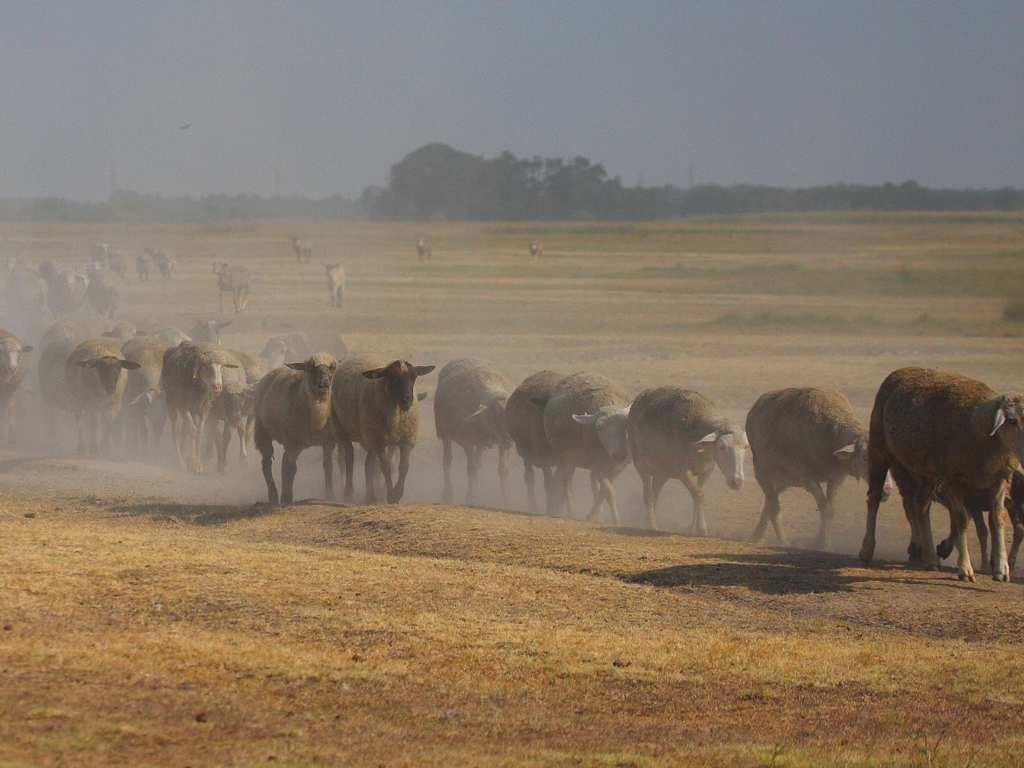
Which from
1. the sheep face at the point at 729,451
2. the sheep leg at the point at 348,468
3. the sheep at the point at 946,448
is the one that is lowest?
the sheep leg at the point at 348,468

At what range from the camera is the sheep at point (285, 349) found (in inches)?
1113

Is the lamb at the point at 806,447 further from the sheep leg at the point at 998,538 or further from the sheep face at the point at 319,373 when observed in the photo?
the sheep face at the point at 319,373

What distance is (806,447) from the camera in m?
17.6

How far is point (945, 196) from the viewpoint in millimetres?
164750

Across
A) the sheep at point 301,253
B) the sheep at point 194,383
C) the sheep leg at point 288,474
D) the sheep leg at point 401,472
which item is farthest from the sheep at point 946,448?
the sheep at point 301,253

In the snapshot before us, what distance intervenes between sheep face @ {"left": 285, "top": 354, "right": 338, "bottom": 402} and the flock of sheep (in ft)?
0.09

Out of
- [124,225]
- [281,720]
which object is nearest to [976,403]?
[281,720]

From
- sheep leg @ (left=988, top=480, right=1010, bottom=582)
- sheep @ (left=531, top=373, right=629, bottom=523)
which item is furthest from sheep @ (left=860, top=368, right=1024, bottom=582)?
sheep @ (left=531, top=373, right=629, bottom=523)

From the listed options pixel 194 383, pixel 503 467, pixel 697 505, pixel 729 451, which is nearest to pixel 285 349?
pixel 194 383

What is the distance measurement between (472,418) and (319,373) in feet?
12.1

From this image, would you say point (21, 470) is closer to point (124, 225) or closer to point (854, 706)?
point (854, 706)

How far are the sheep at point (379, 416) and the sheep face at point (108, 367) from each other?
6609mm

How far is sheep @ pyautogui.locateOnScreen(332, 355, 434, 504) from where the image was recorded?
1836 cm

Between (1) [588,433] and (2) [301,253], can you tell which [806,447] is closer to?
(1) [588,433]
